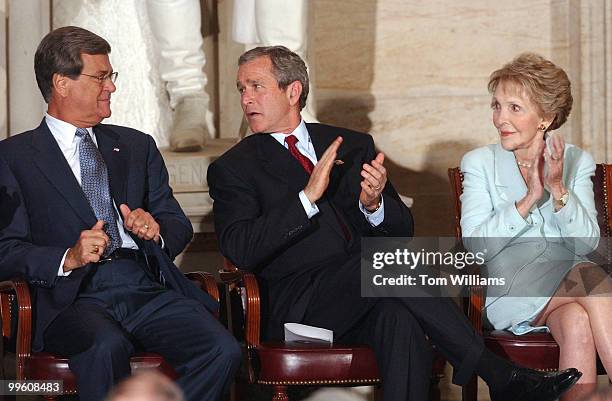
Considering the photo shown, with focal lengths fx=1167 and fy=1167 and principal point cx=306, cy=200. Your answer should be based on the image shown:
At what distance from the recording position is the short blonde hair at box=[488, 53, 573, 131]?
13.9ft

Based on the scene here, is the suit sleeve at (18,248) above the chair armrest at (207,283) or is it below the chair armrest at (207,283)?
above

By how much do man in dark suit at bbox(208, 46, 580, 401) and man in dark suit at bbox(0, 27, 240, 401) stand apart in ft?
0.83

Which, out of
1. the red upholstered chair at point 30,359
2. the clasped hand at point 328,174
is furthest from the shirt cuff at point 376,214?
the red upholstered chair at point 30,359

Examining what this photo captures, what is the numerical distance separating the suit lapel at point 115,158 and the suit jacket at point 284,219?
0.32 metres

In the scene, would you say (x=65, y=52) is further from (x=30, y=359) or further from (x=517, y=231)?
(x=517, y=231)

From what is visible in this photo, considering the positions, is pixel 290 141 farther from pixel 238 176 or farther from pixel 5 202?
pixel 5 202

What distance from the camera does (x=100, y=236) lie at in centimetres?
359

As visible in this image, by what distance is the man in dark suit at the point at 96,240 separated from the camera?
3648 mm

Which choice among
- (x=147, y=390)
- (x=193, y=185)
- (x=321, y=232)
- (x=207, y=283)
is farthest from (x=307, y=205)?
(x=147, y=390)

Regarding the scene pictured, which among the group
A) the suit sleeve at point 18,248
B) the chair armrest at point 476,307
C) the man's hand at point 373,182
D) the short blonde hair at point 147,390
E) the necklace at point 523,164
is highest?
the necklace at point 523,164

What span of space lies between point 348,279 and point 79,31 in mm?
1269

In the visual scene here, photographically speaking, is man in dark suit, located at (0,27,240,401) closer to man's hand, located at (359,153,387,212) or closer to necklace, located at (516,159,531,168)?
man's hand, located at (359,153,387,212)

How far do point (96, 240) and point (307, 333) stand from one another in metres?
0.83

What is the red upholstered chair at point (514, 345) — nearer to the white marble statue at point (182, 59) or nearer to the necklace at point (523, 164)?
the necklace at point (523, 164)
